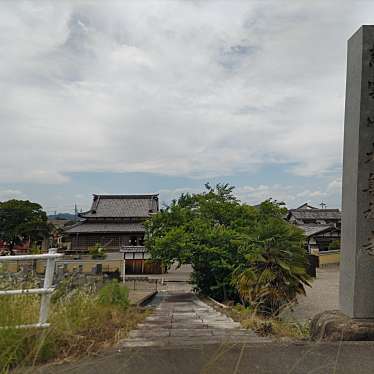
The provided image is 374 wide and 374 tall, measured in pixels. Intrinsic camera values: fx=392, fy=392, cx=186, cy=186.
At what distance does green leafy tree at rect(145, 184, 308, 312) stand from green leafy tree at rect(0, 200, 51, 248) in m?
19.0

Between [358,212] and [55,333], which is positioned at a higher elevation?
[358,212]

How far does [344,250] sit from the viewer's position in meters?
4.51

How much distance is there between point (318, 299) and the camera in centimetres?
1733


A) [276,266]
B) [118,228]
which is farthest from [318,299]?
[118,228]

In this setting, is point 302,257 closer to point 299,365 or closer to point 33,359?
point 299,365

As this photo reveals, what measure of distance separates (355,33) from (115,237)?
36.6 m

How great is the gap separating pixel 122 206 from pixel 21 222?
1057cm

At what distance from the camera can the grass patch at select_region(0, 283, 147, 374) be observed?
2842mm

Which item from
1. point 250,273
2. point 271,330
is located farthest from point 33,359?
point 250,273

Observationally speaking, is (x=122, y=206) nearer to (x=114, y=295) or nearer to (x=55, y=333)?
(x=114, y=295)

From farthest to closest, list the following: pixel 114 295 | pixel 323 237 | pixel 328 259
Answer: pixel 323 237 < pixel 328 259 < pixel 114 295

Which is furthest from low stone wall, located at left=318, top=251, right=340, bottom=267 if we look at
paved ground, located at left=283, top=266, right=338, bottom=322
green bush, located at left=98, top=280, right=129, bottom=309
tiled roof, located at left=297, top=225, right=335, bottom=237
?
green bush, located at left=98, top=280, right=129, bottom=309

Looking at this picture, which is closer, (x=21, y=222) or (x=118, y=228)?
(x=21, y=222)

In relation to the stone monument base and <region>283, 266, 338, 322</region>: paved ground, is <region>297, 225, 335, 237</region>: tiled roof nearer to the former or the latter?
<region>283, 266, 338, 322</region>: paved ground
